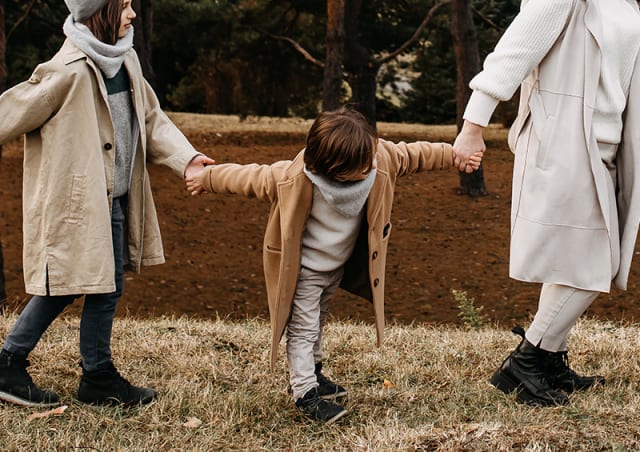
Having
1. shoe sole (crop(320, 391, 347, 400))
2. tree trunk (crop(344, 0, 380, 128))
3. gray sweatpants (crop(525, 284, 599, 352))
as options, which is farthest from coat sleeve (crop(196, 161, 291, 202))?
tree trunk (crop(344, 0, 380, 128))

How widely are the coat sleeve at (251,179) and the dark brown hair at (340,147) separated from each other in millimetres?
163

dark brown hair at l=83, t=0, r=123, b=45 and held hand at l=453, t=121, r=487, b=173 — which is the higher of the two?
dark brown hair at l=83, t=0, r=123, b=45

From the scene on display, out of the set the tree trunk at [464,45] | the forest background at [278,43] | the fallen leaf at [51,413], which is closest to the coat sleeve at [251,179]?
the fallen leaf at [51,413]

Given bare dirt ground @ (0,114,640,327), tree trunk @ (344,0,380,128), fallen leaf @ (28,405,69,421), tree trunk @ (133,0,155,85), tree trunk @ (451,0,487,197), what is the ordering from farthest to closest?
tree trunk @ (344,0,380,128) → tree trunk @ (451,0,487,197) → tree trunk @ (133,0,155,85) → bare dirt ground @ (0,114,640,327) → fallen leaf @ (28,405,69,421)

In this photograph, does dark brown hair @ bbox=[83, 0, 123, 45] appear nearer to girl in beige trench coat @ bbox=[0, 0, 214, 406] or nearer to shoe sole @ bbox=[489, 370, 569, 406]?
girl in beige trench coat @ bbox=[0, 0, 214, 406]

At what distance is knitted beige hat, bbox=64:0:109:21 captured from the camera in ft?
11.5

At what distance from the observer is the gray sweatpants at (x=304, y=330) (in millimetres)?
3607

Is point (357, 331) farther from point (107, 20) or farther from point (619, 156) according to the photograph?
point (107, 20)

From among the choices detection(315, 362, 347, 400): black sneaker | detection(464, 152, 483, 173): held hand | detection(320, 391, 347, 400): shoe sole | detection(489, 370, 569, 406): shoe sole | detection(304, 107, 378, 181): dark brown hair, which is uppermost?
detection(304, 107, 378, 181): dark brown hair

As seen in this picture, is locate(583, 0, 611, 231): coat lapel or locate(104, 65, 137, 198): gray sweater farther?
locate(104, 65, 137, 198): gray sweater

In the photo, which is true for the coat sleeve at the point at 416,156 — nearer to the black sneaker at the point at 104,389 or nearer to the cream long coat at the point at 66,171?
the cream long coat at the point at 66,171

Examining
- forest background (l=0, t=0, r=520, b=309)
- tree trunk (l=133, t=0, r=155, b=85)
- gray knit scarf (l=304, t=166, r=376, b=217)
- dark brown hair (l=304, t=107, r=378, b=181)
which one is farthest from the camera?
forest background (l=0, t=0, r=520, b=309)

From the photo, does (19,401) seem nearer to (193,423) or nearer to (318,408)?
(193,423)

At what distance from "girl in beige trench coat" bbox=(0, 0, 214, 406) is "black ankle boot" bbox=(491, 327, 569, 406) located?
1.62 meters
